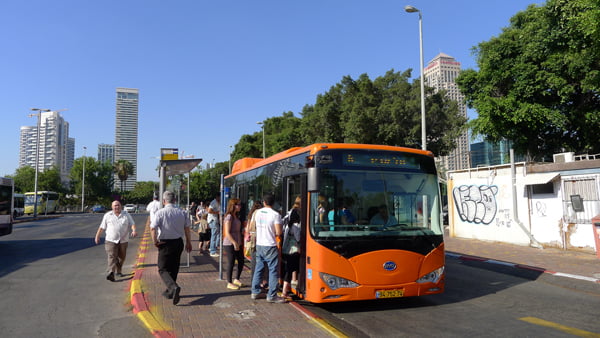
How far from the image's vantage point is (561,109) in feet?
65.1

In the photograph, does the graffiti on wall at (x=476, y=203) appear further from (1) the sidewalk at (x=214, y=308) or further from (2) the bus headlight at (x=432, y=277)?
(2) the bus headlight at (x=432, y=277)

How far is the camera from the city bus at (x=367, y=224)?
19.5 feet

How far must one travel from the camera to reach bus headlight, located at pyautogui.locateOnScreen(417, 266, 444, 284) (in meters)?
6.34

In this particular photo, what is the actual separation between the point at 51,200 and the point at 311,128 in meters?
42.1

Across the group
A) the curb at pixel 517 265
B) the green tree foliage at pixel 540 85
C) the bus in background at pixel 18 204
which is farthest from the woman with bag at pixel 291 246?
the bus in background at pixel 18 204

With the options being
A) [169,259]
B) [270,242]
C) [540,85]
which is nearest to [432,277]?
[270,242]

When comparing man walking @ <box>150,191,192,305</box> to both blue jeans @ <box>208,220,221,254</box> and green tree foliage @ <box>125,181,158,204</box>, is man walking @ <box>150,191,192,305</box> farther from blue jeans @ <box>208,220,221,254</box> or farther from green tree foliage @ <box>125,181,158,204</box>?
green tree foliage @ <box>125,181,158,204</box>

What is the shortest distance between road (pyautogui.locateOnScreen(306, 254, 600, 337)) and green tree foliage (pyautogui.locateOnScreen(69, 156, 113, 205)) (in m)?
86.9

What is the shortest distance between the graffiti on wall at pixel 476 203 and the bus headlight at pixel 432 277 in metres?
11.5

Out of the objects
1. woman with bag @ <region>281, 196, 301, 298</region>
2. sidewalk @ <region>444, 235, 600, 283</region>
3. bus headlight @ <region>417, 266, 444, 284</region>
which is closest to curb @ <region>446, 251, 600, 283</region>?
sidewalk @ <region>444, 235, 600, 283</region>

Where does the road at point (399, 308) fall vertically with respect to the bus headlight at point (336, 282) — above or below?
below

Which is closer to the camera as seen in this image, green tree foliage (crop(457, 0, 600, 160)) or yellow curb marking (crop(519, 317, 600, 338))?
yellow curb marking (crop(519, 317, 600, 338))

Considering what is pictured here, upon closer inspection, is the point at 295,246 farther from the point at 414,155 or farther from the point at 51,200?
the point at 51,200

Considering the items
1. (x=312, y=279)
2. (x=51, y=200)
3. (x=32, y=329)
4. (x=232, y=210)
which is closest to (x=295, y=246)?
(x=312, y=279)
